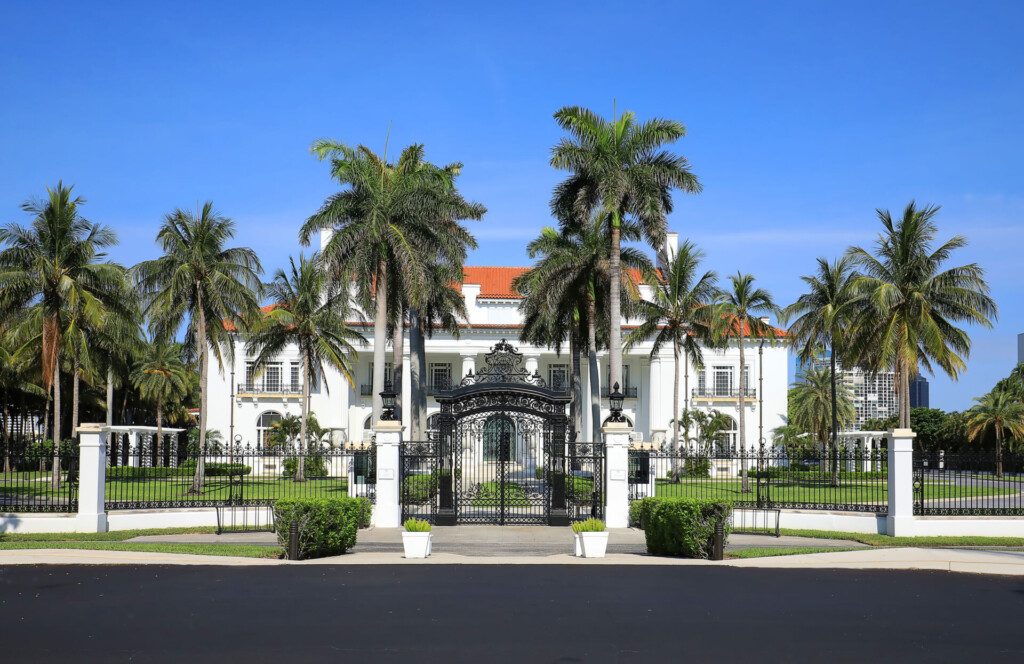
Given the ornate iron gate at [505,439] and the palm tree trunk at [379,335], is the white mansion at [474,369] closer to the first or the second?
the palm tree trunk at [379,335]

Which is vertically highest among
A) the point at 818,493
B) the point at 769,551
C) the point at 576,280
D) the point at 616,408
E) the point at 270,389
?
the point at 576,280

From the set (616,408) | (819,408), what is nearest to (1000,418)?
(819,408)

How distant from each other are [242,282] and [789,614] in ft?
95.2

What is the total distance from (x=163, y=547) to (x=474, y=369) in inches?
1795

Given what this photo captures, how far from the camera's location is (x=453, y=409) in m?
23.1

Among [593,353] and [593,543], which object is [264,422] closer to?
[593,353]

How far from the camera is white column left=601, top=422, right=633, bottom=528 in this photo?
73.6 ft

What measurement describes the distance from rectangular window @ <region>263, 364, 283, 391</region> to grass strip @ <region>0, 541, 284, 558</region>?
43.8 metres

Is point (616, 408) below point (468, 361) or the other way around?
below

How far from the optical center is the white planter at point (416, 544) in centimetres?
1648

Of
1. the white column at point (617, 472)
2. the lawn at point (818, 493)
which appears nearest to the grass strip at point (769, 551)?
the white column at point (617, 472)

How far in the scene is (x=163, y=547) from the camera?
720 inches

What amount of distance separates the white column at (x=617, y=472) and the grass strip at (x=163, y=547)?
806 centimetres

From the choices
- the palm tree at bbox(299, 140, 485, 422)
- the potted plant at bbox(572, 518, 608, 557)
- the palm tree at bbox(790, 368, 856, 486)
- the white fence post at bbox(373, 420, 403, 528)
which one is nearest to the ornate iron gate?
the white fence post at bbox(373, 420, 403, 528)
